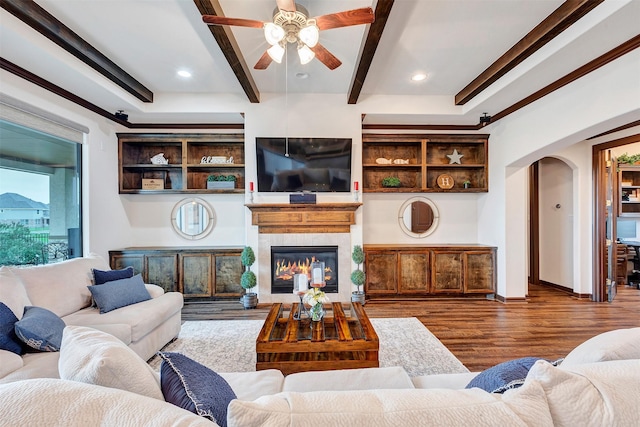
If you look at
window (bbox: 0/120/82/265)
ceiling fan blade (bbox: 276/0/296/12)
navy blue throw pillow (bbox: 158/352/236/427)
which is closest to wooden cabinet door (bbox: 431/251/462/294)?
ceiling fan blade (bbox: 276/0/296/12)

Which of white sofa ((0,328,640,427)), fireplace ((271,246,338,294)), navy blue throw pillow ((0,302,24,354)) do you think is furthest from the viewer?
fireplace ((271,246,338,294))

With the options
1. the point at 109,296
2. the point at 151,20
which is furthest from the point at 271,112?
the point at 109,296

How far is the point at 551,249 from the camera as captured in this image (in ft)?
17.8

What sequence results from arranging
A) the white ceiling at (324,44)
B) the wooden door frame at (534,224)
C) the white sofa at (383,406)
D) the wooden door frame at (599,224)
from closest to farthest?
the white sofa at (383,406) < the white ceiling at (324,44) < the wooden door frame at (599,224) < the wooden door frame at (534,224)

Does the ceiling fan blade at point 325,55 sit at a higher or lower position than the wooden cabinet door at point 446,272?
higher

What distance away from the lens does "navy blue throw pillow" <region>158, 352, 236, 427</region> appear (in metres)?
0.93

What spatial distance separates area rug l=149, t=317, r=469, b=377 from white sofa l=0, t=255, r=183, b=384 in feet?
0.99

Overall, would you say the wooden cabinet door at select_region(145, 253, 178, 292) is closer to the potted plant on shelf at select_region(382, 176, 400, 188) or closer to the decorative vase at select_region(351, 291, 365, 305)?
the decorative vase at select_region(351, 291, 365, 305)

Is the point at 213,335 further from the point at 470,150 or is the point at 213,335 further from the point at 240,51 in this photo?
the point at 470,150

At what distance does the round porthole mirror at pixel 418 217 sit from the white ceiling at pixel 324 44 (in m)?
1.59

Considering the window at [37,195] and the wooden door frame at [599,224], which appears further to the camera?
the wooden door frame at [599,224]

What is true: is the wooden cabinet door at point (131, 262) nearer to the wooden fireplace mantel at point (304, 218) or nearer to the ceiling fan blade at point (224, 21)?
the wooden fireplace mantel at point (304, 218)

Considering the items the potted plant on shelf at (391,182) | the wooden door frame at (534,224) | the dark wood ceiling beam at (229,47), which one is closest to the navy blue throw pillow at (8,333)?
the dark wood ceiling beam at (229,47)

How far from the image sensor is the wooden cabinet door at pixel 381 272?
465 centimetres
